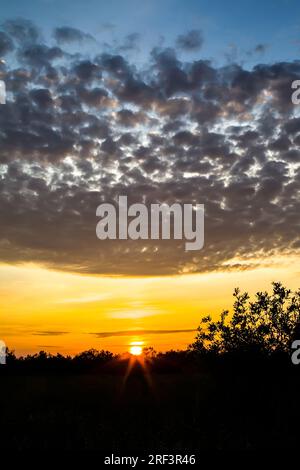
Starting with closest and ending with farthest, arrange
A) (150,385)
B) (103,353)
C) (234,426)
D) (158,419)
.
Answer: (234,426) → (158,419) → (150,385) → (103,353)

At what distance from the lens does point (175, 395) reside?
3312cm

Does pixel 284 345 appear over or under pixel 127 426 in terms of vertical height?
over

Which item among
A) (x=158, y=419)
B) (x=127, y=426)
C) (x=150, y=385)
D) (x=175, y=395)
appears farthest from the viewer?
(x=150, y=385)

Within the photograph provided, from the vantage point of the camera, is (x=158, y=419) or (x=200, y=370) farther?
(x=158, y=419)

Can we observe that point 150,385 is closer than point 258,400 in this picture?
No

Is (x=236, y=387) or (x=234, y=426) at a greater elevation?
(x=236, y=387)

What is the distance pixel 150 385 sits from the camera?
43.2m

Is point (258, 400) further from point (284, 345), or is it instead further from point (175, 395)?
point (175, 395)

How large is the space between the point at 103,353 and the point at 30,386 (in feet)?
134

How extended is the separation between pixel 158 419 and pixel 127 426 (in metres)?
2.36
